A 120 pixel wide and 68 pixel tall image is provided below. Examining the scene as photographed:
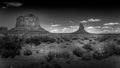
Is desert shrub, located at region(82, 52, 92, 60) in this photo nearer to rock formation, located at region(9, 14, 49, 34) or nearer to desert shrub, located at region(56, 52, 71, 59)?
desert shrub, located at region(56, 52, 71, 59)

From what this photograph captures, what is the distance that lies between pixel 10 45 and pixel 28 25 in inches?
54.0

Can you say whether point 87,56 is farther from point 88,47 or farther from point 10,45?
point 10,45

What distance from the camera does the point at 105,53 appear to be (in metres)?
6.26

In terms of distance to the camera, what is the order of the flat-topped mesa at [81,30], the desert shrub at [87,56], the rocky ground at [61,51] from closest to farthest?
the rocky ground at [61,51]
the desert shrub at [87,56]
the flat-topped mesa at [81,30]

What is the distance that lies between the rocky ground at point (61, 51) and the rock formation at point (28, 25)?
0.48 metres

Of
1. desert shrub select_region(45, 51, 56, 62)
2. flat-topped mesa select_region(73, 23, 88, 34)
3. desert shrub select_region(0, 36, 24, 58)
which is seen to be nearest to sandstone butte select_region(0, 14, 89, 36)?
desert shrub select_region(0, 36, 24, 58)

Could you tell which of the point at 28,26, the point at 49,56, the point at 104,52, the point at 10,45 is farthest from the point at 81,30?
the point at 10,45

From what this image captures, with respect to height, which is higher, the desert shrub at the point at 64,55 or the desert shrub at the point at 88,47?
the desert shrub at the point at 88,47

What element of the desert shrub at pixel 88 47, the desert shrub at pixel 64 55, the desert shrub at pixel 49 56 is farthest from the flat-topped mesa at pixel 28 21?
the desert shrub at pixel 88 47

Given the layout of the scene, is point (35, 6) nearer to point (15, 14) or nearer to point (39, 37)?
point (15, 14)

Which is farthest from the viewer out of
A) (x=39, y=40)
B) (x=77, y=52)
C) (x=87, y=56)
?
(x=39, y=40)

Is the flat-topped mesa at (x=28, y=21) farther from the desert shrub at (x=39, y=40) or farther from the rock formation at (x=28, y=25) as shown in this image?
the desert shrub at (x=39, y=40)

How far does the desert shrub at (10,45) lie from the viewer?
6166 mm

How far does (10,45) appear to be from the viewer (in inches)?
260
